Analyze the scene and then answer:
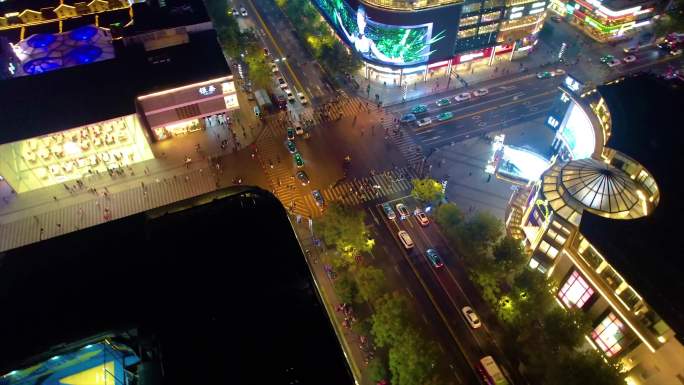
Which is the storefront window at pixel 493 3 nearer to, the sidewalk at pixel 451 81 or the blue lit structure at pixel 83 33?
the sidewalk at pixel 451 81

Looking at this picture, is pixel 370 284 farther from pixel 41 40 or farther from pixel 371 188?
pixel 41 40

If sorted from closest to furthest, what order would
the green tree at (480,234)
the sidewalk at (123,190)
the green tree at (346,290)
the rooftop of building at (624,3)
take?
the green tree at (346,290) < the green tree at (480,234) < the sidewalk at (123,190) < the rooftop of building at (624,3)

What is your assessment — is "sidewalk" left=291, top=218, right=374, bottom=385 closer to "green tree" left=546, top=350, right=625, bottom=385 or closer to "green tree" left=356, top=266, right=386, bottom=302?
"green tree" left=356, top=266, right=386, bottom=302

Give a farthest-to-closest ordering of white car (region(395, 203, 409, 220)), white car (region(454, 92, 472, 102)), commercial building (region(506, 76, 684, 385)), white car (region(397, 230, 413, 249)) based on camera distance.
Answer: white car (region(454, 92, 472, 102)), white car (region(395, 203, 409, 220)), white car (region(397, 230, 413, 249)), commercial building (region(506, 76, 684, 385))

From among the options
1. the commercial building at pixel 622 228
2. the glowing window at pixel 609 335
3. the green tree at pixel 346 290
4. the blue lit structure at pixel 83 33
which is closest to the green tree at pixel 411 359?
the green tree at pixel 346 290

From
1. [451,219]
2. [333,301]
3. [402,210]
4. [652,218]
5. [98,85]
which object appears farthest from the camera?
[98,85]

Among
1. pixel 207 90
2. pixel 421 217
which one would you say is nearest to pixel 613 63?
pixel 421 217

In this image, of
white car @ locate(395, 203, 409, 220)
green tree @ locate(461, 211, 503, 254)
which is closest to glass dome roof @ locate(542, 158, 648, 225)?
green tree @ locate(461, 211, 503, 254)
